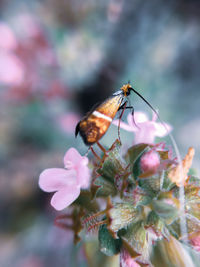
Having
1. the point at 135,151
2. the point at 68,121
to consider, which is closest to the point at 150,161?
the point at 135,151

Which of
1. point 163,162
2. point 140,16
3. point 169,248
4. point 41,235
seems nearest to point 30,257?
point 41,235

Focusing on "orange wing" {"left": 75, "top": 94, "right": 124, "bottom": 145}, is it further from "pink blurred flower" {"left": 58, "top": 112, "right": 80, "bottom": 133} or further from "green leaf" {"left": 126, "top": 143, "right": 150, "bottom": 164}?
"pink blurred flower" {"left": 58, "top": 112, "right": 80, "bottom": 133}

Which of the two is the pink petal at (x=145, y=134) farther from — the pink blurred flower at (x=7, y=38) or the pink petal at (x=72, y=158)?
the pink blurred flower at (x=7, y=38)

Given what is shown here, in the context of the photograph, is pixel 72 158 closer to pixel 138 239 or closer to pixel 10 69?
pixel 138 239

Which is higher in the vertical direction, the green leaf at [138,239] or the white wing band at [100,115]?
the white wing band at [100,115]

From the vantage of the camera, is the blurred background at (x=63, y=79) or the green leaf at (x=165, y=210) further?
the blurred background at (x=63, y=79)

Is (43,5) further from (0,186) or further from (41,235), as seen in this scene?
(41,235)

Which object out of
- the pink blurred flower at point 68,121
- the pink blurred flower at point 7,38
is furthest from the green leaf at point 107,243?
the pink blurred flower at point 7,38
